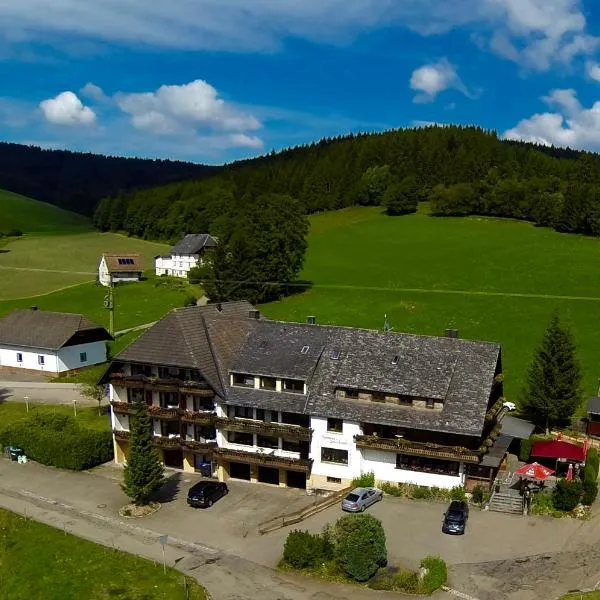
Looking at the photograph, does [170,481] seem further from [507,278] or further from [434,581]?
[507,278]

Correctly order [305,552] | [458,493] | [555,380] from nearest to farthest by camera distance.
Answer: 1. [305,552]
2. [458,493]
3. [555,380]

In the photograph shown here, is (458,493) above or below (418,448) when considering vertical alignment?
below

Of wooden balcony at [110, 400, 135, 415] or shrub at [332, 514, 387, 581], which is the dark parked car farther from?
shrub at [332, 514, 387, 581]

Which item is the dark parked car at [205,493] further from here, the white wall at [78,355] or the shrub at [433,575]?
the white wall at [78,355]

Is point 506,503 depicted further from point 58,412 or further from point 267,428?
point 58,412

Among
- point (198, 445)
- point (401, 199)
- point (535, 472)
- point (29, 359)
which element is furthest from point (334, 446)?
point (401, 199)

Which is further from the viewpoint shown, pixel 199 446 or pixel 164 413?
pixel 164 413

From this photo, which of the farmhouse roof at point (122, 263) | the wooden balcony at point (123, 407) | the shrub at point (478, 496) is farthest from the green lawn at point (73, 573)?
the farmhouse roof at point (122, 263)
